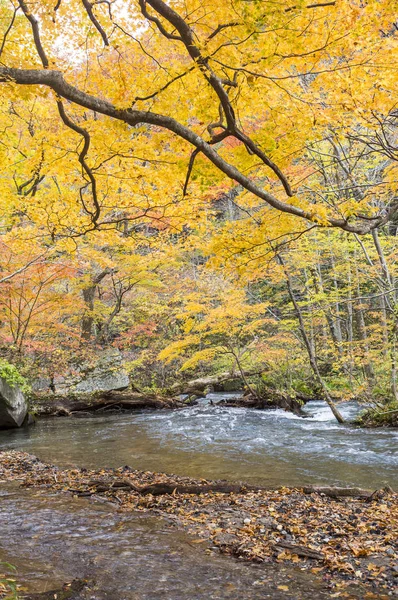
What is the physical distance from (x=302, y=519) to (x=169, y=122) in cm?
428

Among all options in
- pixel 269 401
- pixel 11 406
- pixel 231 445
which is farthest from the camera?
pixel 269 401

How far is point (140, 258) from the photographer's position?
613 inches

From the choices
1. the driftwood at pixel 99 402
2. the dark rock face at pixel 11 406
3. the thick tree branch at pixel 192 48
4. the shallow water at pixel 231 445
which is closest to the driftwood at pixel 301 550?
the shallow water at pixel 231 445

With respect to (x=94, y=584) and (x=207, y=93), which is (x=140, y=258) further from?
(x=94, y=584)

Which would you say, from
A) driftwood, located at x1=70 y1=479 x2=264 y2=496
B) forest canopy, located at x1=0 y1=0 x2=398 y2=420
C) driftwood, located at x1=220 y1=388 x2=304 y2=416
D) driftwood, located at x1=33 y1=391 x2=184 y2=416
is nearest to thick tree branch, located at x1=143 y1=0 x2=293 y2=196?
forest canopy, located at x1=0 y1=0 x2=398 y2=420

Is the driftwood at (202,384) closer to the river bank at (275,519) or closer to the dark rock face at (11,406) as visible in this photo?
the dark rock face at (11,406)

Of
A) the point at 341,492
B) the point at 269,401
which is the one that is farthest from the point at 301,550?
the point at 269,401

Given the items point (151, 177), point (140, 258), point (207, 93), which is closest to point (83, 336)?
point (140, 258)

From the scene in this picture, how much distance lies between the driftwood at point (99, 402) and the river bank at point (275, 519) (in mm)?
8122

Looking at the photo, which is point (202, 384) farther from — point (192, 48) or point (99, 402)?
point (192, 48)

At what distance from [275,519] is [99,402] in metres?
11.8

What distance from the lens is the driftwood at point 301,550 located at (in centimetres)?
327

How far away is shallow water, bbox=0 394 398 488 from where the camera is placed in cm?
687

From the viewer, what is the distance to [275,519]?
413 centimetres
